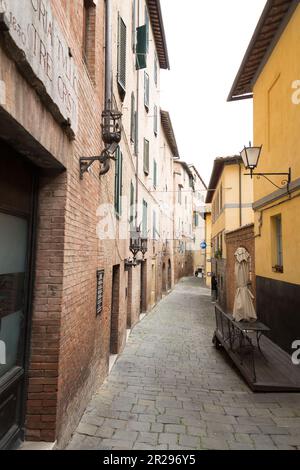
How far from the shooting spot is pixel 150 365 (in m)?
7.71

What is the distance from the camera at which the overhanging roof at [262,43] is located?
24.1 ft

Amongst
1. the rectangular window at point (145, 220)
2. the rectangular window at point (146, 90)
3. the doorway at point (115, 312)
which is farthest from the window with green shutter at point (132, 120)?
the doorway at point (115, 312)

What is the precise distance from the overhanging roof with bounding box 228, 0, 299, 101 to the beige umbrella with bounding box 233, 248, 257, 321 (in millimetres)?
5137

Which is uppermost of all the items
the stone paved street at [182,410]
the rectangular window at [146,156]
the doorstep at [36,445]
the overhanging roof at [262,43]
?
the overhanging roof at [262,43]

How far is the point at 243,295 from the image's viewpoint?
8117 millimetres

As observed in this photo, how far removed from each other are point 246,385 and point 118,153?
5671mm

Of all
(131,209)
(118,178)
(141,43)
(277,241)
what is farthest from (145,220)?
(277,241)

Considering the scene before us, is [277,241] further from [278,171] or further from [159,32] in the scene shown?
[159,32]

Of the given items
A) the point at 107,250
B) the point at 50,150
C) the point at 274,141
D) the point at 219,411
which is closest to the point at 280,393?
the point at 219,411

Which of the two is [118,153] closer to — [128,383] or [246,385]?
[128,383]

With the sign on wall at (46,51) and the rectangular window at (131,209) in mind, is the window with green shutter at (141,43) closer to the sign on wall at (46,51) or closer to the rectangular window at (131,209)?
the rectangular window at (131,209)

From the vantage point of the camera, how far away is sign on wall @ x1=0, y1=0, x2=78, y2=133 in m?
2.31

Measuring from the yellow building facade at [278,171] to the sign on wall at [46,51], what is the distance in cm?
498

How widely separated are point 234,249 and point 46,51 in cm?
1244
